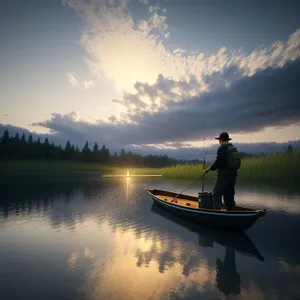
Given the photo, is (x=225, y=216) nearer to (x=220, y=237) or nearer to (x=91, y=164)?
(x=220, y=237)

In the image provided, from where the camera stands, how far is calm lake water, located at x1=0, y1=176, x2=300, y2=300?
14.6ft

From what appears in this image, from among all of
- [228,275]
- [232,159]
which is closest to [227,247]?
[228,275]

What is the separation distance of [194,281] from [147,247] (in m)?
2.54

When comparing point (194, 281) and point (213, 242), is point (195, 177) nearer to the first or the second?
point (213, 242)

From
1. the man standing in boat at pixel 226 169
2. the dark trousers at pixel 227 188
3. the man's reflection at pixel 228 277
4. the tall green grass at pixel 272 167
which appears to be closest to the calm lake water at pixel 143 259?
the man's reflection at pixel 228 277

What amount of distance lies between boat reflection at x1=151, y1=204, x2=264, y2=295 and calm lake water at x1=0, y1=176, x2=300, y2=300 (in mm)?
25

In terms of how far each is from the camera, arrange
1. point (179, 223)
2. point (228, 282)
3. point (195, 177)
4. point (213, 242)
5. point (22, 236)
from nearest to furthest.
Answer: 1. point (228, 282)
2. point (213, 242)
3. point (22, 236)
4. point (179, 223)
5. point (195, 177)

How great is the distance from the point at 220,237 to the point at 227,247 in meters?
1.09

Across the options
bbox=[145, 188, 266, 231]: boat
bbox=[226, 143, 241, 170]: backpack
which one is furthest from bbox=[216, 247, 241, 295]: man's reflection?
bbox=[226, 143, 241, 170]: backpack

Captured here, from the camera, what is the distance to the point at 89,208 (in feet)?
44.0

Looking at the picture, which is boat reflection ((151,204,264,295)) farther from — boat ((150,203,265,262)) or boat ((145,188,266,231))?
boat ((145,188,266,231))

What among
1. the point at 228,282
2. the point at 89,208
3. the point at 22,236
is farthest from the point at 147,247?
the point at 89,208

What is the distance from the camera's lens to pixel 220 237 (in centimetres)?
812

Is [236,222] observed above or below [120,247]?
above
